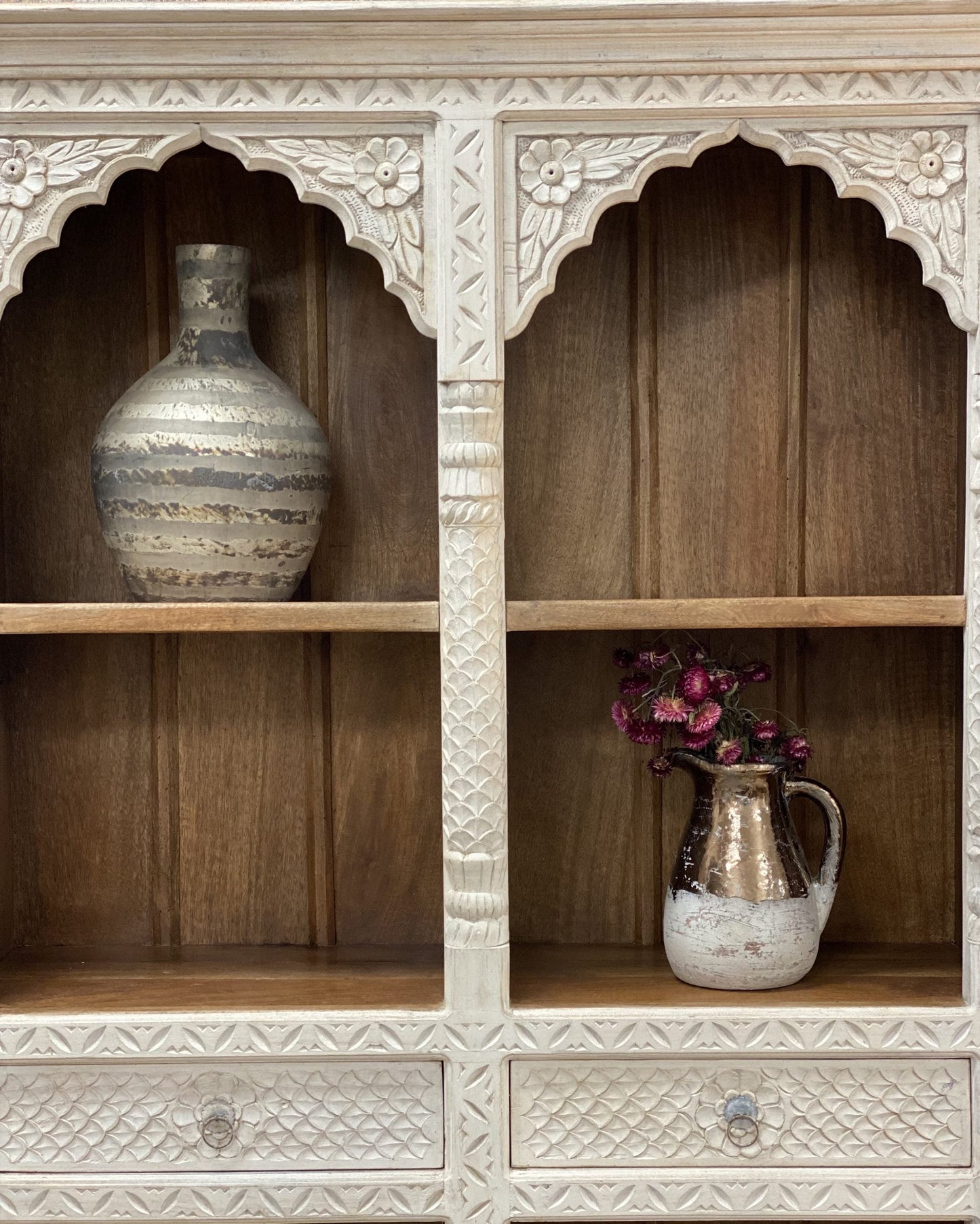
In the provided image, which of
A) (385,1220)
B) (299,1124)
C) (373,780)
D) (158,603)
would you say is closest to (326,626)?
(158,603)

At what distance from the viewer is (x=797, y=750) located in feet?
5.15

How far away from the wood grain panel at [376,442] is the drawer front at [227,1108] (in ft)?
2.10

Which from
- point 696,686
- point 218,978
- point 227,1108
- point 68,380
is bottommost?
point 227,1108

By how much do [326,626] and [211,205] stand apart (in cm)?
67

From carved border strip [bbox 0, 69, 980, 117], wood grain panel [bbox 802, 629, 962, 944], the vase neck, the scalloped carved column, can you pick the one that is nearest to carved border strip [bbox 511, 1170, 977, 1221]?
the scalloped carved column

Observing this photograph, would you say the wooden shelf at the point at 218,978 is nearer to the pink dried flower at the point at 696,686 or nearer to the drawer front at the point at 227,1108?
the drawer front at the point at 227,1108

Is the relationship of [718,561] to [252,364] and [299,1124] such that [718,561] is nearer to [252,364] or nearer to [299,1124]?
[252,364]

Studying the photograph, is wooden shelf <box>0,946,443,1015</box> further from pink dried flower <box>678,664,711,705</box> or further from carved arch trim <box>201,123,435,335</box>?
carved arch trim <box>201,123,435,335</box>

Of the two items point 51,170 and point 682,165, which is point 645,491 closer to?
point 682,165

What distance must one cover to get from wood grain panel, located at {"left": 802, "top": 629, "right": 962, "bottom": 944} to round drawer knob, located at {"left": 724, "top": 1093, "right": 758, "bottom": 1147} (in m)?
0.38

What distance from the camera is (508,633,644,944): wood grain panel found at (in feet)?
5.82

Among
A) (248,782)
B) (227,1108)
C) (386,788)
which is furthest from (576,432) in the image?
(227,1108)

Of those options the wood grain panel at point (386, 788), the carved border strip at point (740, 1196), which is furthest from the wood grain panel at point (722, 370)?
the carved border strip at point (740, 1196)

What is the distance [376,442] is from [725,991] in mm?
850
